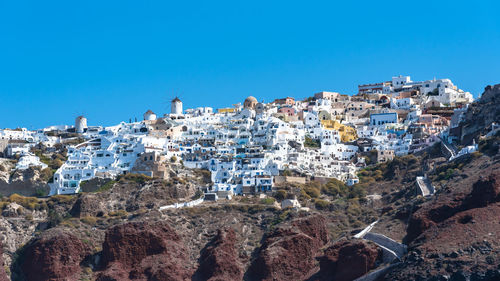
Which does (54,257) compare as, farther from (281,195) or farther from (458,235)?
(458,235)

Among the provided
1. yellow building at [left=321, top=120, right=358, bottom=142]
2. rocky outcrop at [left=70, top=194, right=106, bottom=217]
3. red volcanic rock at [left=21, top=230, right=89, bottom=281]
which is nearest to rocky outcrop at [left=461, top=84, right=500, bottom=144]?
yellow building at [left=321, top=120, right=358, bottom=142]

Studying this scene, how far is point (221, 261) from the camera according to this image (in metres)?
74.4

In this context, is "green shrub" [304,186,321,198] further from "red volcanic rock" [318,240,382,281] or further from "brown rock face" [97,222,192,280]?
"red volcanic rock" [318,240,382,281]

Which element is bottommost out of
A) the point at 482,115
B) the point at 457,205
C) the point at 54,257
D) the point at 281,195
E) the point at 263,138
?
the point at 54,257

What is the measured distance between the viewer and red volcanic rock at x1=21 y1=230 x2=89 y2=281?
245 feet

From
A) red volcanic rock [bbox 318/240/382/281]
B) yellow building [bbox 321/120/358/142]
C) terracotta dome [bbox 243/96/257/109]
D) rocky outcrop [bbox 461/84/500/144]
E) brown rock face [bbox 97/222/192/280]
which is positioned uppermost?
terracotta dome [bbox 243/96/257/109]

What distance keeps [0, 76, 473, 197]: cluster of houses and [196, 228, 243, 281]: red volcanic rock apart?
31.1ft

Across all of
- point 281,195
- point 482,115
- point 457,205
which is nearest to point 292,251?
point 281,195

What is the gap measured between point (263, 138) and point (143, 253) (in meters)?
29.0

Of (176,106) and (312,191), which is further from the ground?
(176,106)

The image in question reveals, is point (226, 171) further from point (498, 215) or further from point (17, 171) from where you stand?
point (498, 215)

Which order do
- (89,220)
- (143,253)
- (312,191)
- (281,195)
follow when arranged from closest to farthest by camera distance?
(143,253) < (89,220) < (281,195) < (312,191)

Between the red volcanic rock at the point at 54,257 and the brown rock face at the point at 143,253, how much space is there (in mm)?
2075

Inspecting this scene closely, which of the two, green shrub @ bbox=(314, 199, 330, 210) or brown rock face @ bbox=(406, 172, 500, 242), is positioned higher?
green shrub @ bbox=(314, 199, 330, 210)
